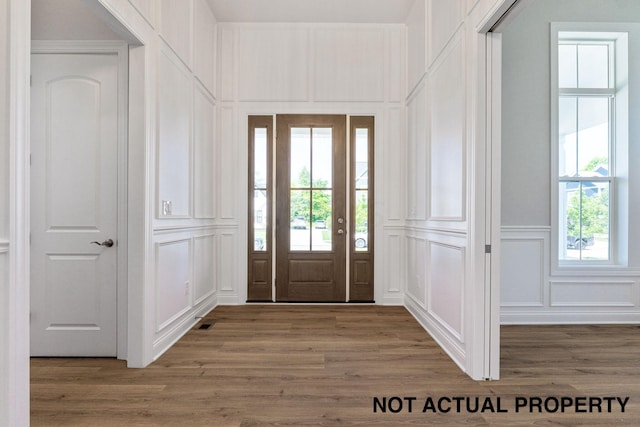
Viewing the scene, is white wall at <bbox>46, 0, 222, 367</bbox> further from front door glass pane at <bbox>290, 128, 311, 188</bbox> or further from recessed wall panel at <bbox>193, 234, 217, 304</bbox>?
front door glass pane at <bbox>290, 128, 311, 188</bbox>

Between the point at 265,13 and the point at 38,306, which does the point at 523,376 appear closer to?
the point at 38,306

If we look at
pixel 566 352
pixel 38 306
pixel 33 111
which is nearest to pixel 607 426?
pixel 566 352

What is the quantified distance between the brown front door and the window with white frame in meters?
2.38

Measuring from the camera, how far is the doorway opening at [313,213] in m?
4.67

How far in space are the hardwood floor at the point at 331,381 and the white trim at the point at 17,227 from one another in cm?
54

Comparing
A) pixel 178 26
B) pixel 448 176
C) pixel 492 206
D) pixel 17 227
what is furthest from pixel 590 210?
pixel 17 227

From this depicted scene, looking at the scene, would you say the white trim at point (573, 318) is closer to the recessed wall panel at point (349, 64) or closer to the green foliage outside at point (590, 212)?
the green foliage outside at point (590, 212)

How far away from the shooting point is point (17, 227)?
1.60m

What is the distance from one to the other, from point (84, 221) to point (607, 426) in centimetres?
355

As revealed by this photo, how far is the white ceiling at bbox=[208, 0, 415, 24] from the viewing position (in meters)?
4.15

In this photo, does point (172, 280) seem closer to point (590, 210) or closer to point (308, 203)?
point (308, 203)

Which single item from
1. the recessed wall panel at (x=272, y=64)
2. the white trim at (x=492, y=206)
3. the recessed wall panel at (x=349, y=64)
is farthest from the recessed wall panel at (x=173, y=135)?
the white trim at (x=492, y=206)

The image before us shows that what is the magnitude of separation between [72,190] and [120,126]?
1.99ft

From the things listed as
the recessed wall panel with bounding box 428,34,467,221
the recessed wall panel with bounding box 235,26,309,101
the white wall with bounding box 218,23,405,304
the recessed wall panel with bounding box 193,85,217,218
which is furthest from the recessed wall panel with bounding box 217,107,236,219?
the recessed wall panel with bounding box 428,34,467,221
